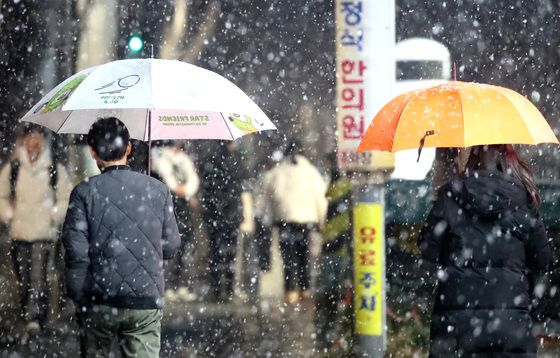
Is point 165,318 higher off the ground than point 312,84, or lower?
lower

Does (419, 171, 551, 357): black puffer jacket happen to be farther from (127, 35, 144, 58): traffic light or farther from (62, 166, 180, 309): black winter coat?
(127, 35, 144, 58): traffic light

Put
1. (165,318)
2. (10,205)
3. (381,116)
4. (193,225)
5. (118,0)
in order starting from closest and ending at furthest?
(381,116)
(10,205)
(165,318)
(118,0)
(193,225)

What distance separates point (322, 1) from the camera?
48.7 ft

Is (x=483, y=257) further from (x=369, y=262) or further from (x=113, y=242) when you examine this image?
(x=369, y=262)

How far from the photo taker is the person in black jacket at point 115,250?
5.05 m

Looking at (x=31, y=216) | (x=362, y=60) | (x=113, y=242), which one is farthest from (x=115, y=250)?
(x=31, y=216)

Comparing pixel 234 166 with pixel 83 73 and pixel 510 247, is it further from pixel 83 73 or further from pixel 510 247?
pixel 510 247

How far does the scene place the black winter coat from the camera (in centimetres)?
504

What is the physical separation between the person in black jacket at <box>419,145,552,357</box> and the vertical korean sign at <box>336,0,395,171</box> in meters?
2.38

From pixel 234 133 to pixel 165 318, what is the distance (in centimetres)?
488

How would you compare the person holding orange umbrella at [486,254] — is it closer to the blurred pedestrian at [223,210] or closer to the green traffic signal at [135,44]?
the green traffic signal at [135,44]

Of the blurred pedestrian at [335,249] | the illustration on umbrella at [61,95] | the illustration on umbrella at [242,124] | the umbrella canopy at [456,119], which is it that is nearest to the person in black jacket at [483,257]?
the umbrella canopy at [456,119]

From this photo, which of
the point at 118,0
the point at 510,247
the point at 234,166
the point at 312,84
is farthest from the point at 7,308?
the point at 510,247

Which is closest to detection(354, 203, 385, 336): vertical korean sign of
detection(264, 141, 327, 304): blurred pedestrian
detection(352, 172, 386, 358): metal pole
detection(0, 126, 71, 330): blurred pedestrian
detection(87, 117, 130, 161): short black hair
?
detection(352, 172, 386, 358): metal pole
